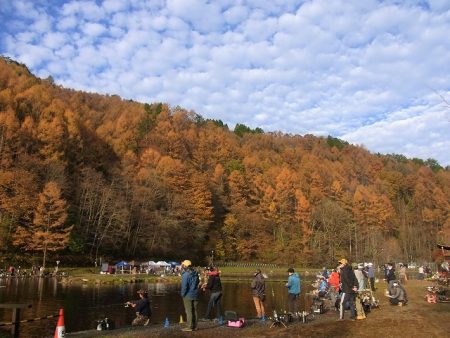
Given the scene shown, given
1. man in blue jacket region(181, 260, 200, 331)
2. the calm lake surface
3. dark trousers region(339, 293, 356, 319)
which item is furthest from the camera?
the calm lake surface

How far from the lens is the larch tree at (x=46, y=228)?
54844 mm

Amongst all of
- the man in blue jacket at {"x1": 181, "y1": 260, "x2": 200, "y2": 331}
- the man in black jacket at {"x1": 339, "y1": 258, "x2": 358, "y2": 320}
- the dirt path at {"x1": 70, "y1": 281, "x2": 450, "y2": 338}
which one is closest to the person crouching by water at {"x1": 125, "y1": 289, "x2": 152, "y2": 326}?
the dirt path at {"x1": 70, "y1": 281, "x2": 450, "y2": 338}

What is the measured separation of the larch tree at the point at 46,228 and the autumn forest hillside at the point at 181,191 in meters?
0.18

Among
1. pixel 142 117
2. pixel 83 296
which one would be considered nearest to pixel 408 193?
pixel 142 117

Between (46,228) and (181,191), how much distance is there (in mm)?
36051

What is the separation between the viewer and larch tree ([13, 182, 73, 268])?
5484cm

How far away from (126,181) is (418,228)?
8473 centimetres

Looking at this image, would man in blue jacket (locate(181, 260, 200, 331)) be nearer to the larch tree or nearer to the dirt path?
the dirt path

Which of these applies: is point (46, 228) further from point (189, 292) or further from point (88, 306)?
point (189, 292)

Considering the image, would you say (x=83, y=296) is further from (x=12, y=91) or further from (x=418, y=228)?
(x=418, y=228)

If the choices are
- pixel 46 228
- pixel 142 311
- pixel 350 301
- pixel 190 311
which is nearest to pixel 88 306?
pixel 142 311

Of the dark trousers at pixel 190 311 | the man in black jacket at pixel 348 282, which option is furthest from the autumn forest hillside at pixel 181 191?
the man in black jacket at pixel 348 282

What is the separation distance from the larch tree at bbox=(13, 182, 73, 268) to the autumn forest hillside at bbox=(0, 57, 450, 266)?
0.59ft

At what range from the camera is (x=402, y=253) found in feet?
370
